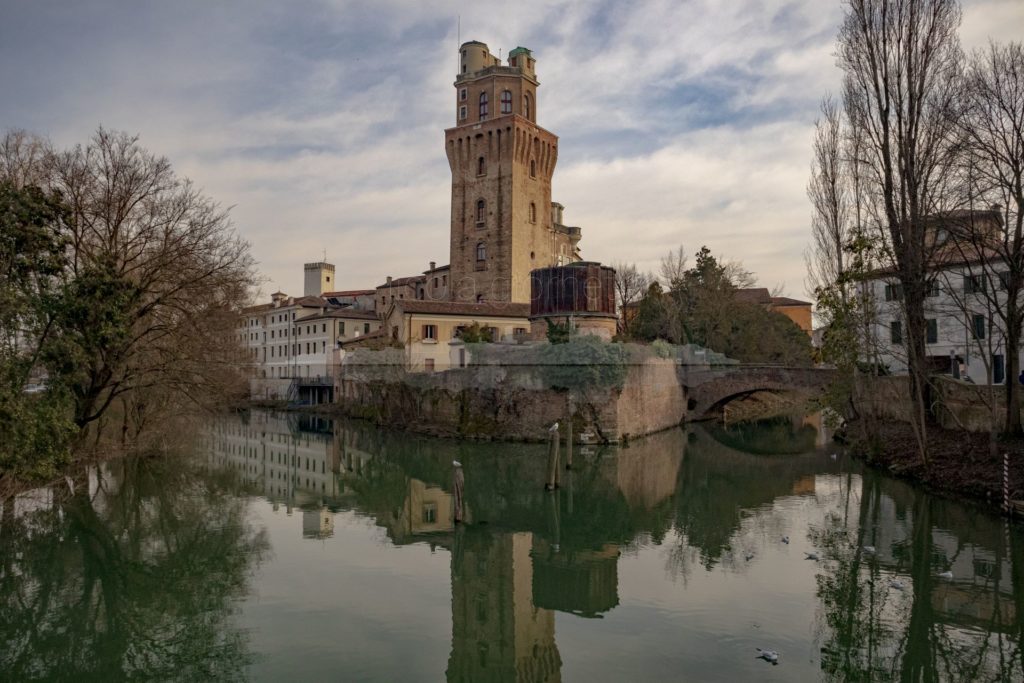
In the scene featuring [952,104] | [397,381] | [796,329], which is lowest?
[397,381]

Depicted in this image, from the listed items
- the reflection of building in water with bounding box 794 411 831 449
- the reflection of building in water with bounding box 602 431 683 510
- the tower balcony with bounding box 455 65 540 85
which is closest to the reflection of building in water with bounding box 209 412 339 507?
the reflection of building in water with bounding box 602 431 683 510

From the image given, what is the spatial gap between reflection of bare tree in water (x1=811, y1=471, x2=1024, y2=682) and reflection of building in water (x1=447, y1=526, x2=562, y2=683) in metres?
3.74

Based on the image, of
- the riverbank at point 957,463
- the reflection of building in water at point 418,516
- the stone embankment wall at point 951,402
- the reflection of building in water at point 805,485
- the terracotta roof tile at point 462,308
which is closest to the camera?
the reflection of building in water at point 418,516

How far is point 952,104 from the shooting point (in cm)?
1873

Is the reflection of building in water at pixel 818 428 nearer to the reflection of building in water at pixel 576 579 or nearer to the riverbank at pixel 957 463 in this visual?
the riverbank at pixel 957 463

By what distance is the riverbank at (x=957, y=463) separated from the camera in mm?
17062

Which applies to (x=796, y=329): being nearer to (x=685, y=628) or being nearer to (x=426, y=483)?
(x=426, y=483)

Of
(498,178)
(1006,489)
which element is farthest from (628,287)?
(1006,489)

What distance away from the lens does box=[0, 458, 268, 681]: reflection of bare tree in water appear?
9242 mm

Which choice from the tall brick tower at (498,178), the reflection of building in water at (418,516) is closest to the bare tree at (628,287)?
the tall brick tower at (498,178)

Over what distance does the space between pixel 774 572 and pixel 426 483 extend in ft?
41.3

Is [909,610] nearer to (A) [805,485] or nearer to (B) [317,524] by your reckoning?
(A) [805,485]

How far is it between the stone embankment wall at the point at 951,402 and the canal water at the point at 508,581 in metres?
2.99

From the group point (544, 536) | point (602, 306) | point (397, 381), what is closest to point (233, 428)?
point (397, 381)
